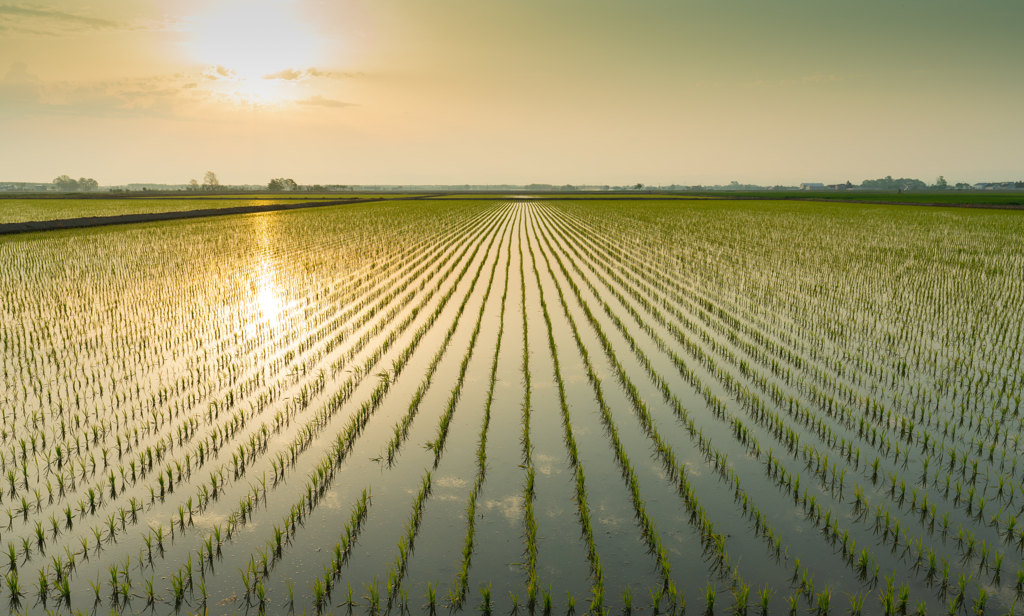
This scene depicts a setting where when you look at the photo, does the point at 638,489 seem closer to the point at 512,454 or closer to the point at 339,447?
the point at 512,454

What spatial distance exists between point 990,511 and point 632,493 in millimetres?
2845

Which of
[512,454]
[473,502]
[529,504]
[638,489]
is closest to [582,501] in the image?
[529,504]

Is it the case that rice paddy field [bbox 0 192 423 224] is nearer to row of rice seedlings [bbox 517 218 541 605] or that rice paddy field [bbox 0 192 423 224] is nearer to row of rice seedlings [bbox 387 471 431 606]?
row of rice seedlings [bbox 517 218 541 605]

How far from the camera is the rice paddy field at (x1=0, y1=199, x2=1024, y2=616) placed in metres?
3.50

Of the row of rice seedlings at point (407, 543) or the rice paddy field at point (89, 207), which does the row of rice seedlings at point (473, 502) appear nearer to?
the row of rice seedlings at point (407, 543)

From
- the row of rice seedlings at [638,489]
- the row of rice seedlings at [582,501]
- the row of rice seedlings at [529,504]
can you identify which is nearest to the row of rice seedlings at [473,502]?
the row of rice seedlings at [529,504]

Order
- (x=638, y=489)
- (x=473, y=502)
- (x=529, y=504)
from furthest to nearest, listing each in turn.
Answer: (x=638, y=489) → (x=473, y=502) → (x=529, y=504)

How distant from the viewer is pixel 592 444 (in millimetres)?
5363

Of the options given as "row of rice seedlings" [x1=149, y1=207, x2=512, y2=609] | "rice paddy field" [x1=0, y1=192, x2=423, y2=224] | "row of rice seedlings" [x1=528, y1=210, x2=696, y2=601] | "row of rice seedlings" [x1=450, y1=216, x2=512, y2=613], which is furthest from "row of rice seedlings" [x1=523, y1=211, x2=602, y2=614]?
"rice paddy field" [x1=0, y1=192, x2=423, y2=224]

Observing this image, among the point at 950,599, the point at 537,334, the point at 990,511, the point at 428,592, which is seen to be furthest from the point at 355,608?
the point at 537,334

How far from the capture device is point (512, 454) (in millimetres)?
5156

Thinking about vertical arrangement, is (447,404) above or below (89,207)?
below

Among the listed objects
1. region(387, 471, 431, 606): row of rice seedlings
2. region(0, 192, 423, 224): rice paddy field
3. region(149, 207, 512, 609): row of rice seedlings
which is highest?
region(0, 192, 423, 224): rice paddy field

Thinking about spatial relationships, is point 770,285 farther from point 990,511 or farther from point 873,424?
point 990,511
